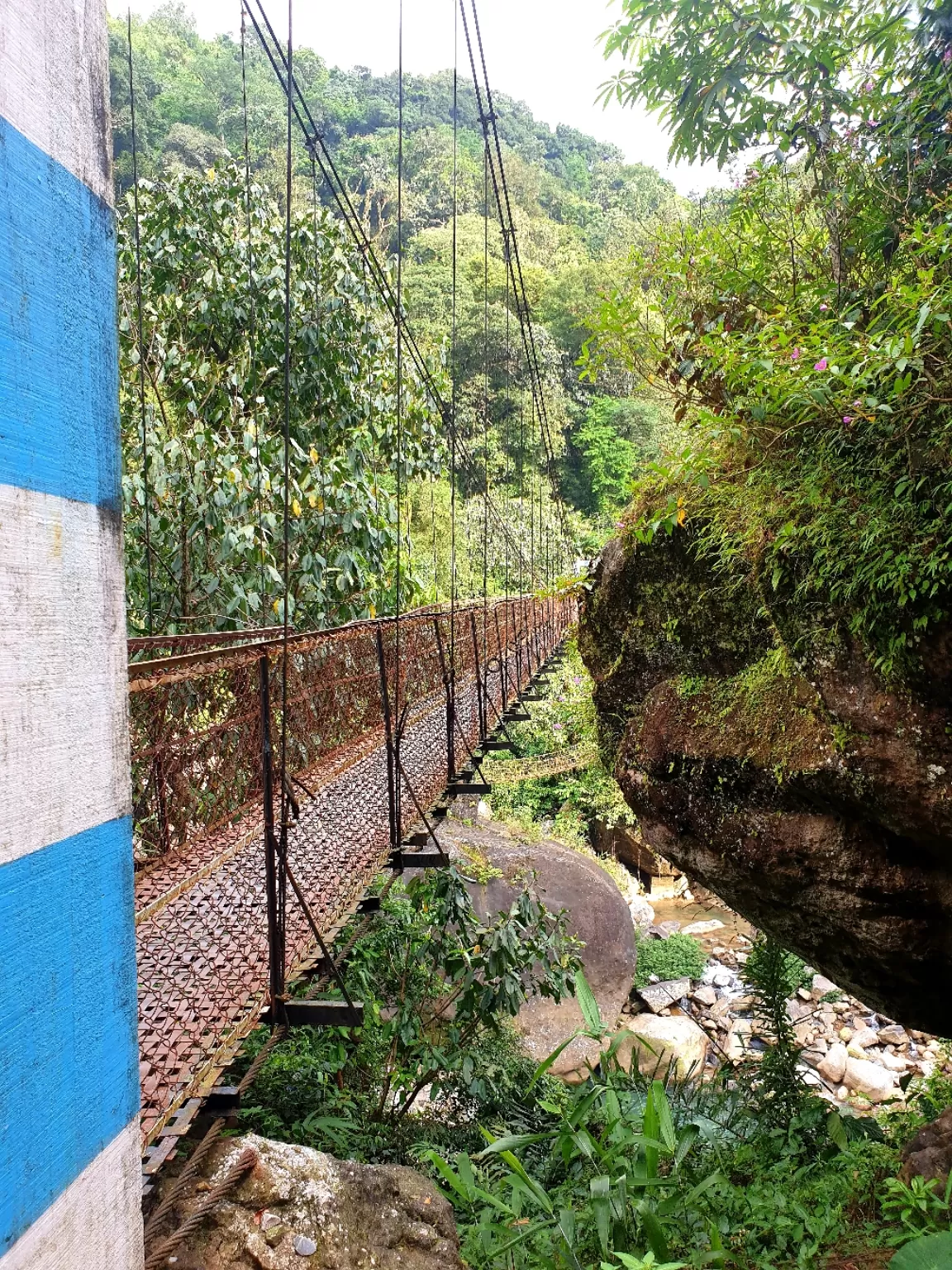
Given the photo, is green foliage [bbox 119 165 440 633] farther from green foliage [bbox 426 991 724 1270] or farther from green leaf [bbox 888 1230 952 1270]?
green leaf [bbox 888 1230 952 1270]

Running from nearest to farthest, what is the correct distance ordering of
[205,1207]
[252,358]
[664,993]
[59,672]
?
[59,672], [205,1207], [252,358], [664,993]

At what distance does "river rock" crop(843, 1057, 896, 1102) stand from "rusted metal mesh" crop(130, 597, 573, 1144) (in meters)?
4.15

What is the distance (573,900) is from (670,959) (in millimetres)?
1936

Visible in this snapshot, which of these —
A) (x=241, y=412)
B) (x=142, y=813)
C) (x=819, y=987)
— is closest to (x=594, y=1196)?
(x=142, y=813)

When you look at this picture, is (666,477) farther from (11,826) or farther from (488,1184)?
(488,1184)

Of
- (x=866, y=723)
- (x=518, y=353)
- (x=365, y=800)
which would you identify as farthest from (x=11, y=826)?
(x=518, y=353)

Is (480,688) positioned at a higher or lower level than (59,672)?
lower

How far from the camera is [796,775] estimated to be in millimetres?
1908

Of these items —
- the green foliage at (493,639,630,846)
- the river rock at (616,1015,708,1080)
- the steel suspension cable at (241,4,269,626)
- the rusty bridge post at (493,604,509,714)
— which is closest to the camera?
the steel suspension cable at (241,4,269,626)

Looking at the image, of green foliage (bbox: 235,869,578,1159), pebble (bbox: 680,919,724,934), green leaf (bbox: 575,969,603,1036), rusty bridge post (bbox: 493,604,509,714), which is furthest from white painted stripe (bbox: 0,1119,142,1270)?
pebble (bbox: 680,919,724,934)

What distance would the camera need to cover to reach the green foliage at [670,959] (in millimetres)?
7027

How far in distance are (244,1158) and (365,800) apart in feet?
4.57

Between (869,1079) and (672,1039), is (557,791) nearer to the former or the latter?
(672,1039)

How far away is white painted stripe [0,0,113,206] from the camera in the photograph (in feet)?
2.11
